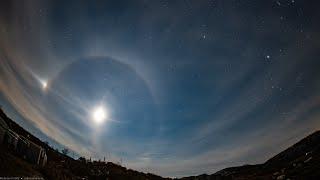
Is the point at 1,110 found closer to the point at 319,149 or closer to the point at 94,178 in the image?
the point at 94,178

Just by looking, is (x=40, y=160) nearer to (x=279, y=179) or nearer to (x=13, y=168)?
(x=13, y=168)

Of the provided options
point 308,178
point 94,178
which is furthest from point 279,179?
point 94,178

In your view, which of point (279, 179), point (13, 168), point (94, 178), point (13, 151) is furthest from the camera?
point (279, 179)

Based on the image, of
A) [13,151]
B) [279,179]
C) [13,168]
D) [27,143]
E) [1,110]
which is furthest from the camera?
[279,179]

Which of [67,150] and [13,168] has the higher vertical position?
[67,150]

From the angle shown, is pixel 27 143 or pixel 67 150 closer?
pixel 27 143

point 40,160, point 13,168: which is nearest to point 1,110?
point 40,160

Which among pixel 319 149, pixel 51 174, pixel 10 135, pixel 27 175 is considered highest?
pixel 319 149

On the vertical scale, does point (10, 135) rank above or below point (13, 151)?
above

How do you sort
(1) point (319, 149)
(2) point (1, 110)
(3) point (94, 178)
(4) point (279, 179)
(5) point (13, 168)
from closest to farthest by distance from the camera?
(5) point (13, 168)
(3) point (94, 178)
(2) point (1, 110)
(4) point (279, 179)
(1) point (319, 149)
